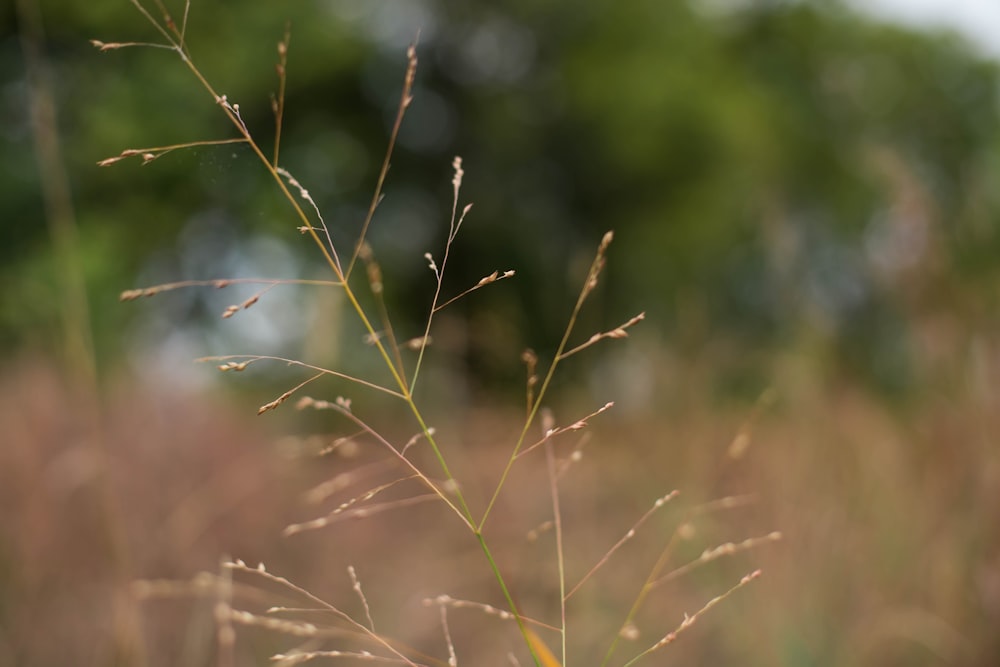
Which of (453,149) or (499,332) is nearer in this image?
(499,332)

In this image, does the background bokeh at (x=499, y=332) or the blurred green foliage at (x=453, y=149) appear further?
the blurred green foliage at (x=453, y=149)

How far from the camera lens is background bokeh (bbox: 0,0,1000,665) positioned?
1.96m

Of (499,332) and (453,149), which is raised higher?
(499,332)

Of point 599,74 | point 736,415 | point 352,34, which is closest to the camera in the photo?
point 736,415

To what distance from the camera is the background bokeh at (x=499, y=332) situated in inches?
77.2

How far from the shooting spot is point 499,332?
2225 mm

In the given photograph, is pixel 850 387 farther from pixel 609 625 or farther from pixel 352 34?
pixel 352 34

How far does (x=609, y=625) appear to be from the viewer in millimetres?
2227

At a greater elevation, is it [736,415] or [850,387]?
[850,387]

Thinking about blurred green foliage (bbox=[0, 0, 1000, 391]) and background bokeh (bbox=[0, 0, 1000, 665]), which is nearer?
background bokeh (bbox=[0, 0, 1000, 665])

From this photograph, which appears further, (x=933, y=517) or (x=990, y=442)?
(x=933, y=517)

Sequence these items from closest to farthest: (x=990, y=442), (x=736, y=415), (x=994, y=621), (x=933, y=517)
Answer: (x=994, y=621) < (x=990, y=442) < (x=933, y=517) < (x=736, y=415)

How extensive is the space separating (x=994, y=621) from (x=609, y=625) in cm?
81

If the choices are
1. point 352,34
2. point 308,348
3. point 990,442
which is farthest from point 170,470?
point 352,34
